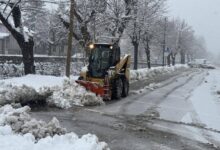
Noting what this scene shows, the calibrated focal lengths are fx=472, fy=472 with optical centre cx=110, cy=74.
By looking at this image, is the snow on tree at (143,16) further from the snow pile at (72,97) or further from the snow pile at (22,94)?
the snow pile at (22,94)

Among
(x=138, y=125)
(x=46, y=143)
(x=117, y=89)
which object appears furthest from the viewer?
(x=117, y=89)

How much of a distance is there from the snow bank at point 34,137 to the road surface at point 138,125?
150cm

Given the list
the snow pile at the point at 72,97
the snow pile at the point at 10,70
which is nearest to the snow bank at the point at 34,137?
the snow pile at the point at 72,97

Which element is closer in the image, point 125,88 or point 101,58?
point 101,58

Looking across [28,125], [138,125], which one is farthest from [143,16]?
[28,125]

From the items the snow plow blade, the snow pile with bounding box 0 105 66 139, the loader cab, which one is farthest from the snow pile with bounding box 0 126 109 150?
the loader cab

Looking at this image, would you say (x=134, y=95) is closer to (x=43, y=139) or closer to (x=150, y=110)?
(x=150, y=110)

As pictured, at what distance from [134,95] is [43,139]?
51.8 feet

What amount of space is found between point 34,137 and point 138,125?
5565 mm

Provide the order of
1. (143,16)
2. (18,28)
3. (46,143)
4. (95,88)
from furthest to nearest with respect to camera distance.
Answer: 1. (143,16)
2. (18,28)
3. (95,88)
4. (46,143)

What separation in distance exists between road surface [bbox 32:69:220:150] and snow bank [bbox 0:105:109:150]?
1.50 metres

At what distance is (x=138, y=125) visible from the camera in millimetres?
15305

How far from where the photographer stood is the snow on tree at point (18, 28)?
27.1 m

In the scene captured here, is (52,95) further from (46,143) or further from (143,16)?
(143,16)
